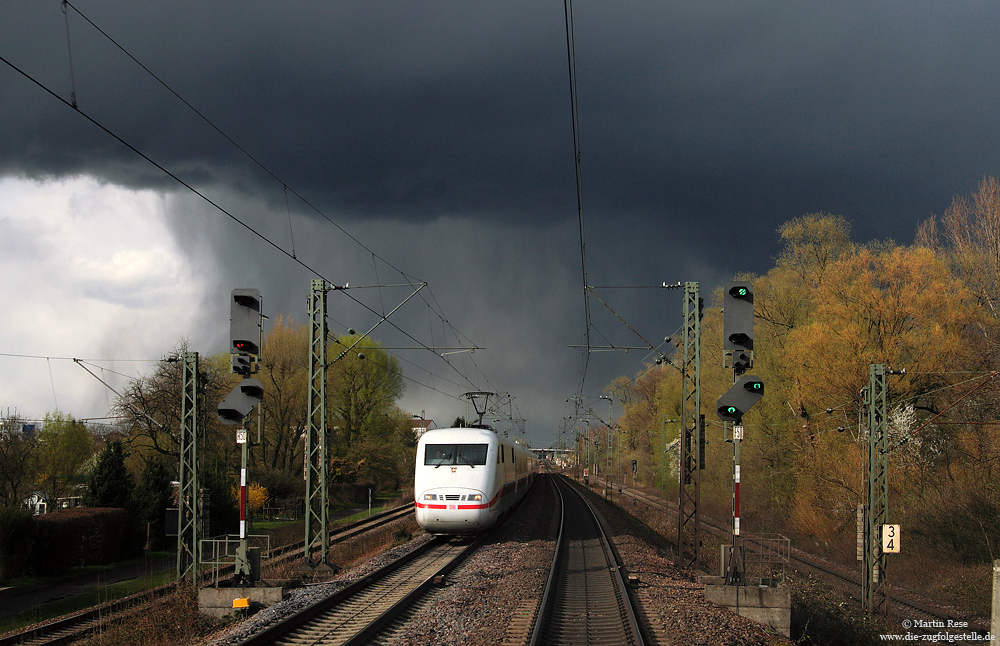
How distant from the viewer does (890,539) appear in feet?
69.4

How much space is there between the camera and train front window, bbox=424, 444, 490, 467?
22625mm

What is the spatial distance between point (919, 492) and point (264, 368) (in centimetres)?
4135

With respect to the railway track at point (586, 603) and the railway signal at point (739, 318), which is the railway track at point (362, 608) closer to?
the railway track at point (586, 603)

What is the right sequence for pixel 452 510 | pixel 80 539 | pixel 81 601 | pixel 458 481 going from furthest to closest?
pixel 80 539 < pixel 81 601 < pixel 458 481 < pixel 452 510

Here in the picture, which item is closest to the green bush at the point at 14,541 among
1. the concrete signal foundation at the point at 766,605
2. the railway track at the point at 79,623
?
the railway track at the point at 79,623

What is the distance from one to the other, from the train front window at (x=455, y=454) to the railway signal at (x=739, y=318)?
11.3 metres

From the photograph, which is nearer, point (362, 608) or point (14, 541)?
point (362, 608)

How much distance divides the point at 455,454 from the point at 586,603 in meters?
9.56

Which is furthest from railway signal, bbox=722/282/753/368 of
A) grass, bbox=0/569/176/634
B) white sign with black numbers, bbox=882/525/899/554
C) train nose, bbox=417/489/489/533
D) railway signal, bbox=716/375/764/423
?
grass, bbox=0/569/176/634

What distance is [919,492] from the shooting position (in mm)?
29062

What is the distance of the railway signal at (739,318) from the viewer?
513 inches

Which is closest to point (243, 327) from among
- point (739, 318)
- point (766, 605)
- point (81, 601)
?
point (739, 318)

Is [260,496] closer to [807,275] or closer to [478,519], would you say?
[478,519]

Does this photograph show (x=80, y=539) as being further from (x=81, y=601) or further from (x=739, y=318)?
(x=739, y=318)
